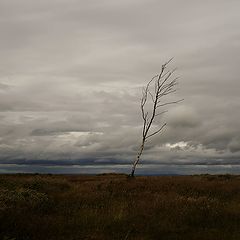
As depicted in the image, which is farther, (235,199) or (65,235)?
(235,199)

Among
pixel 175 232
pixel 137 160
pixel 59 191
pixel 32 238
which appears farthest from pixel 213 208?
pixel 137 160

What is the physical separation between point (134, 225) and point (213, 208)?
5313mm

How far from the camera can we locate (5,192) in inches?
844

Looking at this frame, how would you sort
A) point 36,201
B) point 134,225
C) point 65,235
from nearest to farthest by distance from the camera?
point 65,235 < point 134,225 < point 36,201

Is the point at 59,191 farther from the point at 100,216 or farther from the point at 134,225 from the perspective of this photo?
the point at 134,225

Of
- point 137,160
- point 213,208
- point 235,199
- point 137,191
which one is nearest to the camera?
point 213,208

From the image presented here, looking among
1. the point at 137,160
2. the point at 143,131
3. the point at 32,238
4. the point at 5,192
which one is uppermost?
the point at 143,131

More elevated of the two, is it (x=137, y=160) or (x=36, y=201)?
(x=137, y=160)

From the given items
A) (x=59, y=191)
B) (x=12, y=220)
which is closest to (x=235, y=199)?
(x=59, y=191)

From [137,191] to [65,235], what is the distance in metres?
12.1

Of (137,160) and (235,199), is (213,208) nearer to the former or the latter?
(235,199)

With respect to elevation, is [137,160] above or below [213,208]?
above

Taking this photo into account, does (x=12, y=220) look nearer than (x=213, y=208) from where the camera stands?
Yes

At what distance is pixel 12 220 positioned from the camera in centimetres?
1507
